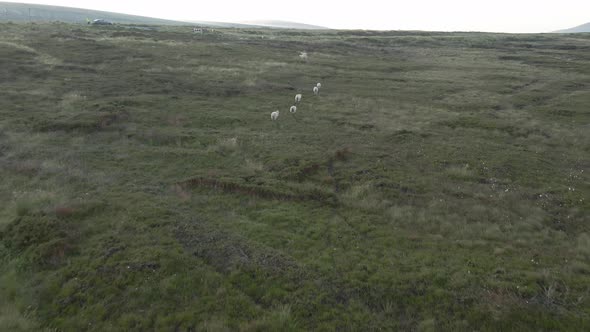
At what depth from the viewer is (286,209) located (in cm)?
1969

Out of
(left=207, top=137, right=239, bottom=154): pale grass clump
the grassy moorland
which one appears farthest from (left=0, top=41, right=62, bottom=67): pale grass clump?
(left=207, top=137, right=239, bottom=154): pale grass clump

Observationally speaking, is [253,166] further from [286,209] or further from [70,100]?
[70,100]

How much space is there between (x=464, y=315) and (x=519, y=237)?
6.99 m

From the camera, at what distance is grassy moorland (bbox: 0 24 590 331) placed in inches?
505

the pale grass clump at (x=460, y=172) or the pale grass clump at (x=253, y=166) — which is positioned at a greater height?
the pale grass clump at (x=460, y=172)

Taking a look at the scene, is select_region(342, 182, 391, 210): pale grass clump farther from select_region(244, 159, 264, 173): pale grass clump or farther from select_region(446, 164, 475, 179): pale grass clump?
select_region(244, 159, 264, 173): pale grass clump

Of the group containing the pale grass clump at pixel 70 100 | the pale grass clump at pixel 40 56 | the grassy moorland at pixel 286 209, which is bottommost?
the grassy moorland at pixel 286 209

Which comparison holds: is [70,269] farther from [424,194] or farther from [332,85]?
[332,85]

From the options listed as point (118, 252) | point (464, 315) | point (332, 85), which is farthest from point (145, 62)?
point (464, 315)

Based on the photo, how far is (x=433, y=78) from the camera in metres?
58.2

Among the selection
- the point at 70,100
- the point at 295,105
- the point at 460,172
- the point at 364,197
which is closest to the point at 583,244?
the point at 460,172

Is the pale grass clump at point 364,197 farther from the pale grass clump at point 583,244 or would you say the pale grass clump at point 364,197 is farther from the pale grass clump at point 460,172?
the pale grass clump at point 583,244

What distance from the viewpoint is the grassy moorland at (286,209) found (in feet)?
42.1

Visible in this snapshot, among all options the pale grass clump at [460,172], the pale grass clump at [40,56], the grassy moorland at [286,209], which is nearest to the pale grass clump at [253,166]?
the grassy moorland at [286,209]
